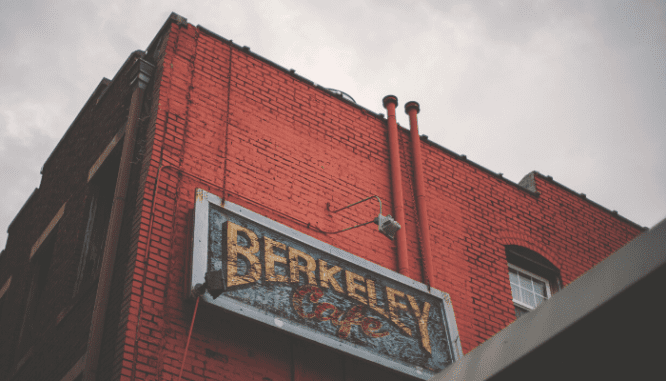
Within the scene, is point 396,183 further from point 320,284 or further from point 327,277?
point 320,284

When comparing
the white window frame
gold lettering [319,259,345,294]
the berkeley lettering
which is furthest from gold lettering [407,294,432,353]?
the white window frame

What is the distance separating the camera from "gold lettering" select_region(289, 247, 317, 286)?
23.6ft

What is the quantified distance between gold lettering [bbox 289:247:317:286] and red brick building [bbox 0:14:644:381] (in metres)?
0.47

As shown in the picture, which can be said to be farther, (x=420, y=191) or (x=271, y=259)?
(x=420, y=191)

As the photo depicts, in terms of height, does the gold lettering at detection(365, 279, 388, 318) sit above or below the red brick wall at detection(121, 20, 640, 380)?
below

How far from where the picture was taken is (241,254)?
6824mm

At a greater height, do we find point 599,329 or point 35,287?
point 35,287

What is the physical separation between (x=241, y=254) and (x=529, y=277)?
230 inches

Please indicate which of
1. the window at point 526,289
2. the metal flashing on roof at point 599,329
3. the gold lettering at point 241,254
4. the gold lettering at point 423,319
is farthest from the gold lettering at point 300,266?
the window at point 526,289

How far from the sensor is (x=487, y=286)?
970cm

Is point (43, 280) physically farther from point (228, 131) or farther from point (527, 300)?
point (527, 300)

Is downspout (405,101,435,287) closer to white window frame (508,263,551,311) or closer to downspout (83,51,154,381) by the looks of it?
white window frame (508,263,551,311)

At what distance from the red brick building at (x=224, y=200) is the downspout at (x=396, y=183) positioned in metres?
0.04

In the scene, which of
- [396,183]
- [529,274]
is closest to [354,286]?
[396,183]
